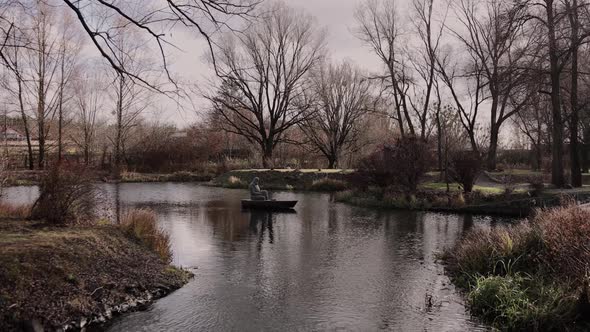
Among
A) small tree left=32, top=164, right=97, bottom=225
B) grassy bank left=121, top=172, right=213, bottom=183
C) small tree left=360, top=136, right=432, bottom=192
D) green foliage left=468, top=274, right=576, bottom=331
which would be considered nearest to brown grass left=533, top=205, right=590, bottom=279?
green foliage left=468, top=274, right=576, bottom=331

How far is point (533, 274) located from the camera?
9.26 m

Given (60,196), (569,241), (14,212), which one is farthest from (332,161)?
(569,241)

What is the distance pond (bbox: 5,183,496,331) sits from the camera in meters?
8.19

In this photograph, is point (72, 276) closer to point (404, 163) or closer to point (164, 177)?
point (404, 163)

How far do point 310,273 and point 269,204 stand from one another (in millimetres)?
10387

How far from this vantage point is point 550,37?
18766 millimetres

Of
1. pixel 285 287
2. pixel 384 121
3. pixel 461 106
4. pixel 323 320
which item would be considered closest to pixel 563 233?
pixel 323 320

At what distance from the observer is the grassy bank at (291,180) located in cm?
3250

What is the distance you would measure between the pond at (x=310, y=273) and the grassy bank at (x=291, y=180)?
1120 cm

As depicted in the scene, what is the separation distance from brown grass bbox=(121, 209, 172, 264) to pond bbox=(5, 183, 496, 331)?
57 centimetres

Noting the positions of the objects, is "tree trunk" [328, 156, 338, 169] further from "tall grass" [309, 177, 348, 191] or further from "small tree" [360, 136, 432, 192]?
"small tree" [360, 136, 432, 192]

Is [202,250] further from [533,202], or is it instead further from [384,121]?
[384,121]

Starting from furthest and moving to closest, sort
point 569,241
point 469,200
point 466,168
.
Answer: point 466,168
point 469,200
point 569,241

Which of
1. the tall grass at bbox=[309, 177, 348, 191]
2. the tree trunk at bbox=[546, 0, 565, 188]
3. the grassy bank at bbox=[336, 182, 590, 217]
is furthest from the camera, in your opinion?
the tall grass at bbox=[309, 177, 348, 191]
